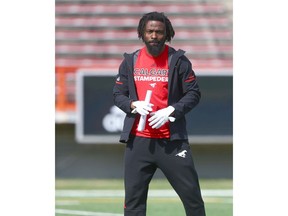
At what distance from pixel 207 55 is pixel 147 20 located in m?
8.75

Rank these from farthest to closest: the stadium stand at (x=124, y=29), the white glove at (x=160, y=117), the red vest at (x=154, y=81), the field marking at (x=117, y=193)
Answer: the stadium stand at (x=124, y=29)
the field marking at (x=117, y=193)
the red vest at (x=154, y=81)
the white glove at (x=160, y=117)

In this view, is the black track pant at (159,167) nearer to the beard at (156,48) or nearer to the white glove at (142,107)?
the white glove at (142,107)

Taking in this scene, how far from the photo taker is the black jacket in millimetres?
5305

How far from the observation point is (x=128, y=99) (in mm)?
5328

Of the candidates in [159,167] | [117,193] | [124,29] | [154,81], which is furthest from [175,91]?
[124,29]

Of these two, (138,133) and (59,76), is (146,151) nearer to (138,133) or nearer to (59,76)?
(138,133)

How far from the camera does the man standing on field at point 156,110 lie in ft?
17.3

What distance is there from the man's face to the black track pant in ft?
1.93

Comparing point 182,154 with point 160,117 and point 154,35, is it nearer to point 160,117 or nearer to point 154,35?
point 160,117

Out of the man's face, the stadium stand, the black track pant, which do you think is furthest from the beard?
the stadium stand

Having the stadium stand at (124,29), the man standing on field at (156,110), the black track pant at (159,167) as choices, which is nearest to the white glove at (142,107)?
the man standing on field at (156,110)

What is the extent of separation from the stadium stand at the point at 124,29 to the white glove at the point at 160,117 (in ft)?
28.2

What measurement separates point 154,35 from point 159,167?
0.85 metres
